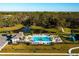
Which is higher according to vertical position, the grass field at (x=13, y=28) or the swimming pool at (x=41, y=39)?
the grass field at (x=13, y=28)

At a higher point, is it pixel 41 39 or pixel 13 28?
pixel 13 28

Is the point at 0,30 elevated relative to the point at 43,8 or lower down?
lower down

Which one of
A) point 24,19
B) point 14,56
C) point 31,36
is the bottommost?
point 14,56

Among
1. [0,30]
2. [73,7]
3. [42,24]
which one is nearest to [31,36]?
[42,24]

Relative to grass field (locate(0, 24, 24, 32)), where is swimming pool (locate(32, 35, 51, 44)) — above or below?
below

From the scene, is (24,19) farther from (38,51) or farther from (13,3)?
(38,51)

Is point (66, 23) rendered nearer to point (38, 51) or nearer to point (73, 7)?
point (73, 7)

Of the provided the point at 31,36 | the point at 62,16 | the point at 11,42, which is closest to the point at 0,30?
the point at 11,42
